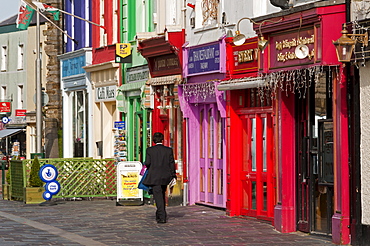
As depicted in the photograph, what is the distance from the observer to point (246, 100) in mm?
19562

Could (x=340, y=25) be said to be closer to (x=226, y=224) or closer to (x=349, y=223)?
(x=349, y=223)

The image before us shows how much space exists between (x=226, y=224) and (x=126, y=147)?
30.8 ft

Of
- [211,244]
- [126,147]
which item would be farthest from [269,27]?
[126,147]

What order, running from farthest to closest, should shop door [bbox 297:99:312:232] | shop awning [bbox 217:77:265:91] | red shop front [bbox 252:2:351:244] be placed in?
shop awning [bbox 217:77:265:91]
shop door [bbox 297:99:312:232]
red shop front [bbox 252:2:351:244]

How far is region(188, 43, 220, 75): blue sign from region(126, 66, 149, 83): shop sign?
3.30m

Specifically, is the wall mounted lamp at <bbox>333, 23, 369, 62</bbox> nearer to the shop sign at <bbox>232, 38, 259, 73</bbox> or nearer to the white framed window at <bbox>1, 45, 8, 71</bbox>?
the shop sign at <bbox>232, 38, 259, 73</bbox>

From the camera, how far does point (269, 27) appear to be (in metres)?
16.5

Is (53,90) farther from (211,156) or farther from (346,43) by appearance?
(346,43)

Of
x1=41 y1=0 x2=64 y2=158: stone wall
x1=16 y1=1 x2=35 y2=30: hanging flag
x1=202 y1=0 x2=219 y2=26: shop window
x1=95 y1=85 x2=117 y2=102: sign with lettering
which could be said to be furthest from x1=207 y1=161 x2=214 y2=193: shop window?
x1=41 y1=0 x2=64 y2=158: stone wall

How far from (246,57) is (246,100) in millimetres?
930

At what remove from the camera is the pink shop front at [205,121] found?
20797 mm

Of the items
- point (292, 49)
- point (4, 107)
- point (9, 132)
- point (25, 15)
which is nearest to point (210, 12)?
point (292, 49)

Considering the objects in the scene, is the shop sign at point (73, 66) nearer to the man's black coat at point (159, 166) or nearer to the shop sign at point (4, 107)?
the man's black coat at point (159, 166)

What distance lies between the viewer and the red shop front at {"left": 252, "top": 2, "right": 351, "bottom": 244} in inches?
580
